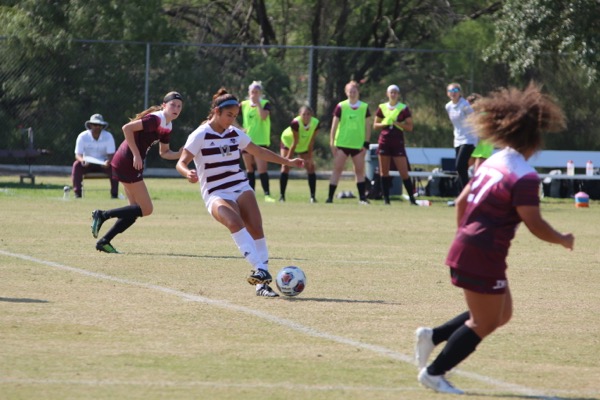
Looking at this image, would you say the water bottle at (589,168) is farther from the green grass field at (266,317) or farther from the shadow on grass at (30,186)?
the shadow on grass at (30,186)

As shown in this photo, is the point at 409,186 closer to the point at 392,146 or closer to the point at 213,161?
the point at 392,146

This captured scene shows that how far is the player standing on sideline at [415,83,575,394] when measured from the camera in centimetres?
588

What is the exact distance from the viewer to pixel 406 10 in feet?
112

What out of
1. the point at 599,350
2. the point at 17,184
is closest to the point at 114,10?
the point at 17,184

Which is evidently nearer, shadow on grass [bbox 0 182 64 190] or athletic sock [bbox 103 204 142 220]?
athletic sock [bbox 103 204 142 220]

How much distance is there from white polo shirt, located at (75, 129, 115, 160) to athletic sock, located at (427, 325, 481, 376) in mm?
15167

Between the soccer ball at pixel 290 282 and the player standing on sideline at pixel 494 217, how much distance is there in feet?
10.6

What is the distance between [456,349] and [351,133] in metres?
14.9

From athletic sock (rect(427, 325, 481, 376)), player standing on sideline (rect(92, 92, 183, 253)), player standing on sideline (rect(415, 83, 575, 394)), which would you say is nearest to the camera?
player standing on sideline (rect(415, 83, 575, 394))

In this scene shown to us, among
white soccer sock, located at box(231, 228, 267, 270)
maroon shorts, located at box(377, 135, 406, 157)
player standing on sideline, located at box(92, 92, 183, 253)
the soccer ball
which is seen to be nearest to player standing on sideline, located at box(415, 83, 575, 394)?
the soccer ball

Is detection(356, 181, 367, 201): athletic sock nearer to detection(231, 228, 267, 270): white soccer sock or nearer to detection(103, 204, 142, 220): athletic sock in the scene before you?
detection(103, 204, 142, 220): athletic sock

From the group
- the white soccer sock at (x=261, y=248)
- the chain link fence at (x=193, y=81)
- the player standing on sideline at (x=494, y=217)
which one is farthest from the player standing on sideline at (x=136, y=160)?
the chain link fence at (x=193, y=81)

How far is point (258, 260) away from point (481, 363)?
2.99m

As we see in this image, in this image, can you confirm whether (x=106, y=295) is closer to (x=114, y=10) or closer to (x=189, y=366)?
(x=189, y=366)
